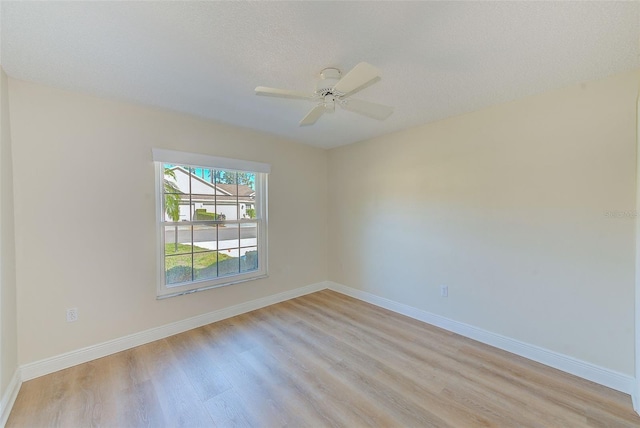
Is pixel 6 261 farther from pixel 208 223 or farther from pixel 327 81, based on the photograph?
pixel 327 81

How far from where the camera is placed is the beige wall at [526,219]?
6.27ft

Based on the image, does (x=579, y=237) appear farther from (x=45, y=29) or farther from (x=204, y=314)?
(x=45, y=29)

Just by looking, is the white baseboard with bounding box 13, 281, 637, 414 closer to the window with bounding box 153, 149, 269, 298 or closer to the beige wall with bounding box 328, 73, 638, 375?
the beige wall with bounding box 328, 73, 638, 375

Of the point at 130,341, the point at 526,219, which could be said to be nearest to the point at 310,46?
the point at 526,219

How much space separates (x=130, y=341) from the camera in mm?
2443

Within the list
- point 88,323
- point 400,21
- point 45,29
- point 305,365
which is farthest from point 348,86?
point 88,323

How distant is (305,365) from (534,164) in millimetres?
2683

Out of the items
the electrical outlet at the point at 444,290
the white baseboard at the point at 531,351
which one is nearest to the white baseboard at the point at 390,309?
the white baseboard at the point at 531,351

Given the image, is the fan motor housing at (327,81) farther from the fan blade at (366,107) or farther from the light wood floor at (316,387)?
the light wood floor at (316,387)

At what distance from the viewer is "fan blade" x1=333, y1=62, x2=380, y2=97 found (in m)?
1.36

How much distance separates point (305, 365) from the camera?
2.18m

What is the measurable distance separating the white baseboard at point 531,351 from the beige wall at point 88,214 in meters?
2.44

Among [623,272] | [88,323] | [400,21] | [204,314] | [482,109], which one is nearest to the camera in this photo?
[400,21]

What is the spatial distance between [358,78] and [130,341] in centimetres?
304
